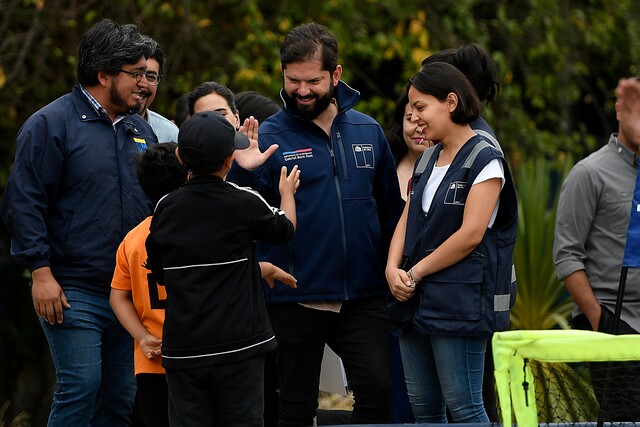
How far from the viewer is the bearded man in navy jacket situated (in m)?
4.33

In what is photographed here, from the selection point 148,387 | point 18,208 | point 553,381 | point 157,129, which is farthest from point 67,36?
point 553,381

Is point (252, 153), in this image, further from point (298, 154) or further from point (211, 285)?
point (211, 285)

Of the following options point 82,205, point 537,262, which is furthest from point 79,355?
point 537,262

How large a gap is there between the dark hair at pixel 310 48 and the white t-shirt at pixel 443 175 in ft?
2.21

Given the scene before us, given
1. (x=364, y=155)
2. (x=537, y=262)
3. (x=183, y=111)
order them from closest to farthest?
1. (x=364, y=155)
2. (x=183, y=111)
3. (x=537, y=262)

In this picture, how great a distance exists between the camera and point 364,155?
4461 millimetres

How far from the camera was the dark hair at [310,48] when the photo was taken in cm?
438

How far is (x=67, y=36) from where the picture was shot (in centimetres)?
775

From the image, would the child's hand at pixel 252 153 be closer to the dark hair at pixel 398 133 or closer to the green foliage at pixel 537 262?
the dark hair at pixel 398 133

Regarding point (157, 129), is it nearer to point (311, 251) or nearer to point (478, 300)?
point (311, 251)

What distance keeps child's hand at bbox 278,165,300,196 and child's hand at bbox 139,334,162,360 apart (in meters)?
0.72

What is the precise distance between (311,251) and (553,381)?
1.08m

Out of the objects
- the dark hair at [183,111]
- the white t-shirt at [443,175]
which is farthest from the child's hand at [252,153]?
the dark hair at [183,111]

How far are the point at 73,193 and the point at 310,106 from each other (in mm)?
1014
